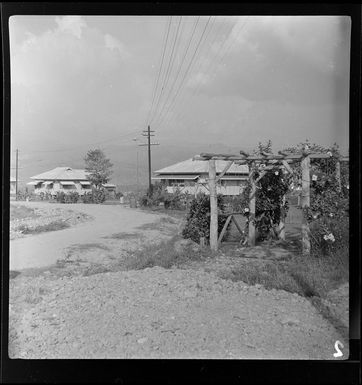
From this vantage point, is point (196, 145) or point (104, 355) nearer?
point (104, 355)

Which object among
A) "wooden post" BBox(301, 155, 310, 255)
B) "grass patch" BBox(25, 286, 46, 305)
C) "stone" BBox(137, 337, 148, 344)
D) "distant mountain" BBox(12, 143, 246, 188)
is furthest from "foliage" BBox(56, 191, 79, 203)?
"wooden post" BBox(301, 155, 310, 255)

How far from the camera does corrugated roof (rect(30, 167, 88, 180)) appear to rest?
4.33 meters

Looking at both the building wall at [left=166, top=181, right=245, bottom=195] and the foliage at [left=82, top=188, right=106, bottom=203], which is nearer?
the foliage at [left=82, top=188, right=106, bottom=203]

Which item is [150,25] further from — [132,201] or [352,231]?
[352,231]

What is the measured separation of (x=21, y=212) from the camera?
164 inches

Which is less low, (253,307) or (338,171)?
(338,171)

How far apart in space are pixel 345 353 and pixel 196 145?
2.34 meters

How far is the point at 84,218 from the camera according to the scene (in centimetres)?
439

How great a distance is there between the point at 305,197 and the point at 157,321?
7.06ft

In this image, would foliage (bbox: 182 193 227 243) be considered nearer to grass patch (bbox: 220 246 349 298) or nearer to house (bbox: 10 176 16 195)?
grass patch (bbox: 220 246 349 298)

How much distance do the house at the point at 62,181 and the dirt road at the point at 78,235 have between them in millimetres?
169

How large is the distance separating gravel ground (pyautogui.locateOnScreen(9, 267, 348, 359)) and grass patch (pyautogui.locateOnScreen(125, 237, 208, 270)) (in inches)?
7.6
